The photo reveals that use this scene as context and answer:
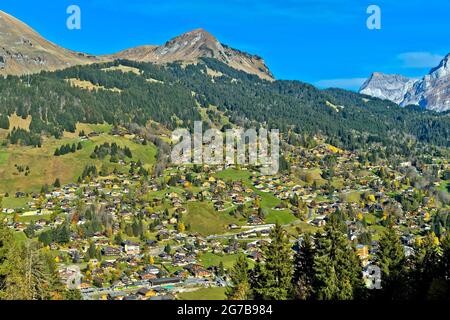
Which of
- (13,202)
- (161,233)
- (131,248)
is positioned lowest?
(131,248)

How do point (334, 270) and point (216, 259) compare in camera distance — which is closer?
point (334, 270)

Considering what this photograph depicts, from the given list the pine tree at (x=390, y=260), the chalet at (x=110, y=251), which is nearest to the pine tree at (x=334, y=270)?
the pine tree at (x=390, y=260)

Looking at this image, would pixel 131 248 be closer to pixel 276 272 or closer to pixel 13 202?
pixel 13 202

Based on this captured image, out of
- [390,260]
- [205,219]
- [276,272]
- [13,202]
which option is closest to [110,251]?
[205,219]

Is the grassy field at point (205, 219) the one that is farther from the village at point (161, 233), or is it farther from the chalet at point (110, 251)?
the chalet at point (110, 251)

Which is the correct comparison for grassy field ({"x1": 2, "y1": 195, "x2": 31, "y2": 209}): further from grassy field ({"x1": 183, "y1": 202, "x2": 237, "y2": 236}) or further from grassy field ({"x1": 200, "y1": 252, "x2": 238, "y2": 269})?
grassy field ({"x1": 200, "y1": 252, "x2": 238, "y2": 269})

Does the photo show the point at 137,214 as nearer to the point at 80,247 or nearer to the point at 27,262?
the point at 80,247

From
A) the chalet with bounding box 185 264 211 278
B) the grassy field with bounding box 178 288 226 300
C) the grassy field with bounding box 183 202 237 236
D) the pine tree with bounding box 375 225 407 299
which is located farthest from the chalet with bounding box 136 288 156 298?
A: the pine tree with bounding box 375 225 407 299

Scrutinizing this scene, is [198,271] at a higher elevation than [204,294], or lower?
higher

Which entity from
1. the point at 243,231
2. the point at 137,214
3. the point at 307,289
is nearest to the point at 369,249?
the point at 243,231

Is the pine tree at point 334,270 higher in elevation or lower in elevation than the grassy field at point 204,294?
higher

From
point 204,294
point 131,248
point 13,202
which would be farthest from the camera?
point 13,202
